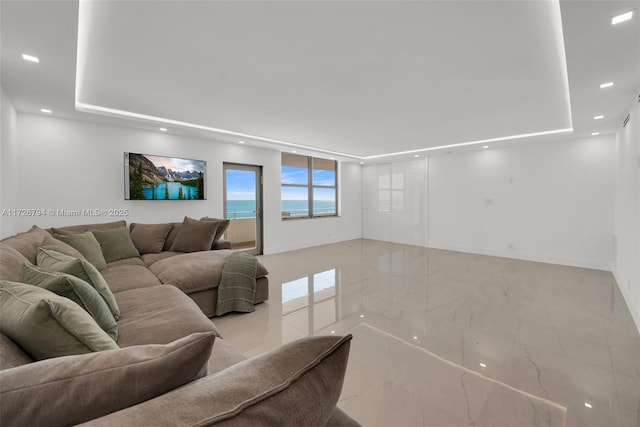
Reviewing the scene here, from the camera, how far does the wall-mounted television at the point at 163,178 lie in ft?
14.7

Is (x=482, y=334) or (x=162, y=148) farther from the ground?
(x=162, y=148)

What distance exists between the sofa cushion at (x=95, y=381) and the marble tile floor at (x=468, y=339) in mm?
1384

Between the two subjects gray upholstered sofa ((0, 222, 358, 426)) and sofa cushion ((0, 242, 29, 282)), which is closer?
gray upholstered sofa ((0, 222, 358, 426))

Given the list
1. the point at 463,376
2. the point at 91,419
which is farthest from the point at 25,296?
the point at 463,376

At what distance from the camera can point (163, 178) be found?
15.7 feet

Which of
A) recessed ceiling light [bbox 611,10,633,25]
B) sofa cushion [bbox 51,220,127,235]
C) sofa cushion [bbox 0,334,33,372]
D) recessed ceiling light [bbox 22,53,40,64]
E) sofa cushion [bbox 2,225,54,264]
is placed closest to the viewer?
sofa cushion [bbox 0,334,33,372]

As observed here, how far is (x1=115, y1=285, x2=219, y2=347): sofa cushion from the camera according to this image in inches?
65.3

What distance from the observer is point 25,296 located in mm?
1089

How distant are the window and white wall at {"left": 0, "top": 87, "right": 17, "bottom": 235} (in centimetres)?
446

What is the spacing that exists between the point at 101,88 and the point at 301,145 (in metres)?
3.49

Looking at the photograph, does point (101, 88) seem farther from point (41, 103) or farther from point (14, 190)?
point (14, 190)

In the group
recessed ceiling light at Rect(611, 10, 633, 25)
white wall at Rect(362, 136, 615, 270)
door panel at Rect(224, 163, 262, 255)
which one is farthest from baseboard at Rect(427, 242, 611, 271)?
recessed ceiling light at Rect(611, 10, 633, 25)

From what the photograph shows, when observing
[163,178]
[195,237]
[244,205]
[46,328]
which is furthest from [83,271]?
[244,205]

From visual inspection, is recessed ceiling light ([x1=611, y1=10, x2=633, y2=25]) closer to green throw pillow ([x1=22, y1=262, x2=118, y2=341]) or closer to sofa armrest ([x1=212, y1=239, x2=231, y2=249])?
green throw pillow ([x1=22, y1=262, x2=118, y2=341])
